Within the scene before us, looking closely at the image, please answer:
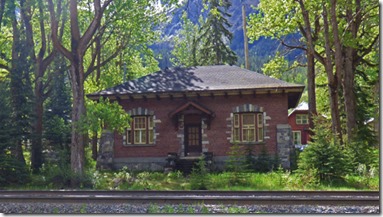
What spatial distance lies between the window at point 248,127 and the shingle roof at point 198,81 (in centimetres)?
175

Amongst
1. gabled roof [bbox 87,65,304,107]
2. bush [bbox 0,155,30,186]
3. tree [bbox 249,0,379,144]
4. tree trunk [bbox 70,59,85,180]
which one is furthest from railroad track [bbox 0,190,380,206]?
gabled roof [bbox 87,65,304,107]

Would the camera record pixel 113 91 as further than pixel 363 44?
No

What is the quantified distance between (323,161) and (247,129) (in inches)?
300

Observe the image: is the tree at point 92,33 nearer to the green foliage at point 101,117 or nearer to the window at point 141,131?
the green foliage at point 101,117

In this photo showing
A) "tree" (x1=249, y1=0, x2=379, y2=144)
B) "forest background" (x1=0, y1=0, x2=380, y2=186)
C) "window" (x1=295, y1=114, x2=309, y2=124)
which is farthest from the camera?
"window" (x1=295, y1=114, x2=309, y2=124)

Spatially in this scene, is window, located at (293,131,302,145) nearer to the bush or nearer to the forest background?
the forest background

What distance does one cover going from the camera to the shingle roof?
25.4m

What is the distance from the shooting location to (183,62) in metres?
51.6

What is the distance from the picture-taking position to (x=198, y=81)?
26.9m

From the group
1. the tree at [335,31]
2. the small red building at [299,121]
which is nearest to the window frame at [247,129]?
the tree at [335,31]

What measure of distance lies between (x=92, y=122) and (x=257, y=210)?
10.0m

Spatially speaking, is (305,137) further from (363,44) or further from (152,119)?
(152,119)

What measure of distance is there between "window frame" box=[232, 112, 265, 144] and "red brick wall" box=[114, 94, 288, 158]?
339 millimetres

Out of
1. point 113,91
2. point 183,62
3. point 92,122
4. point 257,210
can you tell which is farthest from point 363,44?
point 183,62
